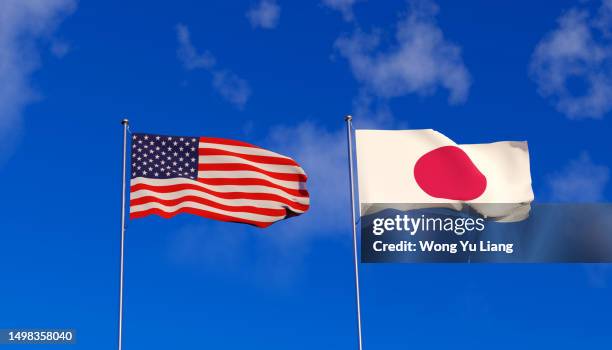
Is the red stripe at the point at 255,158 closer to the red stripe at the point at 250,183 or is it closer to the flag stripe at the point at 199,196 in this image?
the red stripe at the point at 250,183

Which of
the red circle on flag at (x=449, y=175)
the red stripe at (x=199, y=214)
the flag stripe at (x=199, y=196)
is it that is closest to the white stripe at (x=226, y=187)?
the flag stripe at (x=199, y=196)

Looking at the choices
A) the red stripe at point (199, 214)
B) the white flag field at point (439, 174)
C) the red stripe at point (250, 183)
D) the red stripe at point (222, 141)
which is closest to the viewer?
the red stripe at point (199, 214)

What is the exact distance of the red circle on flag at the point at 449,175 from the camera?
34.3m

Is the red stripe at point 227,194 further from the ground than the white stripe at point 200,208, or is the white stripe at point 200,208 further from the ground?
the red stripe at point 227,194

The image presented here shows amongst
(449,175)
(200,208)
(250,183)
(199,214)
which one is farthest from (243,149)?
(449,175)

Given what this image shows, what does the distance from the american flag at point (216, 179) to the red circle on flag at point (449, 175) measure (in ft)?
11.4

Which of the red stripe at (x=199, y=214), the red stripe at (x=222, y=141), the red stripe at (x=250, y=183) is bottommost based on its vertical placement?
the red stripe at (x=199, y=214)

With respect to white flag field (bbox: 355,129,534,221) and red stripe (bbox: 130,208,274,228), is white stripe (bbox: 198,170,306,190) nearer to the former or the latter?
red stripe (bbox: 130,208,274,228)

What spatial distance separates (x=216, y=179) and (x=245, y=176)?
0.84 metres

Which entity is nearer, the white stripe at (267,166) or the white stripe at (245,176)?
the white stripe at (245,176)

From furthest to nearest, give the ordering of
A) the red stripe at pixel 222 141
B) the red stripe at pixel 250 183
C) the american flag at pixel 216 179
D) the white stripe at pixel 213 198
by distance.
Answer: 1. the red stripe at pixel 222 141
2. the red stripe at pixel 250 183
3. the american flag at pixel 216 179
4. the white stripe at pixel 213 198

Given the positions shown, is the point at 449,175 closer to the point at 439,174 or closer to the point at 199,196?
the point at 439,174

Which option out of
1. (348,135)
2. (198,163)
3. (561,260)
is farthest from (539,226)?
(198,163)

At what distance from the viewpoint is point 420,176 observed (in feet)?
112
